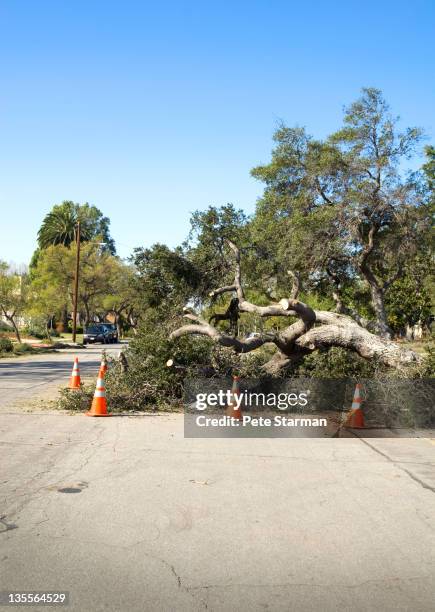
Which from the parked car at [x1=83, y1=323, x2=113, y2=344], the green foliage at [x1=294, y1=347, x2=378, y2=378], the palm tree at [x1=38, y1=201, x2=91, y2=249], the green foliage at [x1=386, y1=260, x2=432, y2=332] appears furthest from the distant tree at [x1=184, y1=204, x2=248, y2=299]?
the palm tree at [x1=38, y1=201, x2=91, y2=249]

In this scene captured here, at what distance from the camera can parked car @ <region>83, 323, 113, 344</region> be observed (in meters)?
51.5

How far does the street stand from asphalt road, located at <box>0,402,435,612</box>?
16 millimetres

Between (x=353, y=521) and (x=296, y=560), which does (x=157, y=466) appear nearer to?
(x=353, y=521)

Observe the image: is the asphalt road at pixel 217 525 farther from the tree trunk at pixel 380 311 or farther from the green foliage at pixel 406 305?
the green foliage at pixel 406 305

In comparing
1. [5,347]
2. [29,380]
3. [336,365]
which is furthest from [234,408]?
[5,347]

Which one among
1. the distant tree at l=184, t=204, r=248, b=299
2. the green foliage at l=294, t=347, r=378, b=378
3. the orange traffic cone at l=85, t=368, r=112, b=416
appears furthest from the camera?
the distant tree at l=184, t=204, r=248, b=299

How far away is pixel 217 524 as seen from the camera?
5.71m

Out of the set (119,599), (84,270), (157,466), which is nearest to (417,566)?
(119,599)

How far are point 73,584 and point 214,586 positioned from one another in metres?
0.93

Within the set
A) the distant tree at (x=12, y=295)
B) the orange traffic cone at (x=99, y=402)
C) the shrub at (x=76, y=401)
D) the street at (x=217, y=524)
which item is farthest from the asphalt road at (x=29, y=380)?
the distant tree at (x=12, y=295)

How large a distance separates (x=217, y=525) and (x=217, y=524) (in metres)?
0.03

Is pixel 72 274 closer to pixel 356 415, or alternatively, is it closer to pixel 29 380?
pixel 29 380

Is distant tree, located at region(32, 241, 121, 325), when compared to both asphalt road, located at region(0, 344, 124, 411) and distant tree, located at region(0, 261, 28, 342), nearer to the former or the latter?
distant tree, located at region(0, 261, 28, 342)

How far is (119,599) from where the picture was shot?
4.16 m
